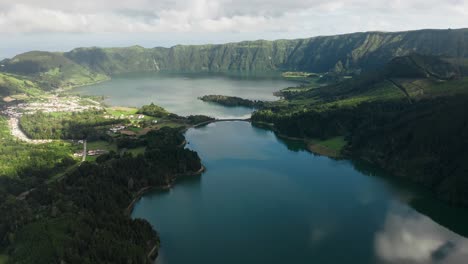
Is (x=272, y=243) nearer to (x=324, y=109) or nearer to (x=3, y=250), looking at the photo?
(x=3, y=250)

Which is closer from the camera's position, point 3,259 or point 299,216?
point 3,259

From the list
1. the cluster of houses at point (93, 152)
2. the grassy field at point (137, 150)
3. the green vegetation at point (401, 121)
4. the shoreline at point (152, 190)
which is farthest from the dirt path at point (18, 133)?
the green vegetation at point (401, 121)

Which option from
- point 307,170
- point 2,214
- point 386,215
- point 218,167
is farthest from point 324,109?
point 2,214

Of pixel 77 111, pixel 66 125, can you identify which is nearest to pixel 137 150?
pixel 66 125

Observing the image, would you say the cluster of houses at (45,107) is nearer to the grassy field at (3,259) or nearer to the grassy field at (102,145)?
the grassy field at (102,145)

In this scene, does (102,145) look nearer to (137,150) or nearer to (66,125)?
(137,150)

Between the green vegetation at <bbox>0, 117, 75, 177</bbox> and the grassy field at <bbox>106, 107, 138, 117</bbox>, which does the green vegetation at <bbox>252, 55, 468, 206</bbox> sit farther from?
the green vegetation at <bbox>0, 117, 75, 177</bbox>
